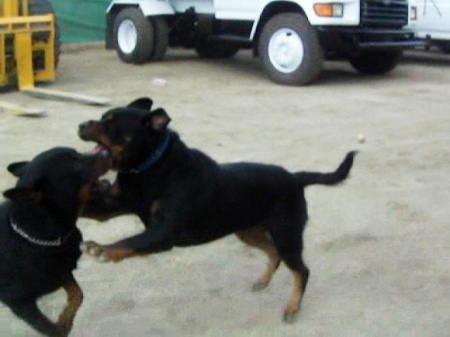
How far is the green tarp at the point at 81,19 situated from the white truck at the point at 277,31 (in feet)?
4.82

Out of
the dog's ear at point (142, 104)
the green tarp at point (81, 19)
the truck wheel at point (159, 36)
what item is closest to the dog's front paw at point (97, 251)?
the dog's ear at point (142, 104)

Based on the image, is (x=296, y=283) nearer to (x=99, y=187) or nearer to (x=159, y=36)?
(x=99, y=187)

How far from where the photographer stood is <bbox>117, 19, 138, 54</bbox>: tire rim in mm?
14407

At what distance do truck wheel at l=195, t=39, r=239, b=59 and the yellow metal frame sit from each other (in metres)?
3.80

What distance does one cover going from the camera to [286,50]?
12.2m

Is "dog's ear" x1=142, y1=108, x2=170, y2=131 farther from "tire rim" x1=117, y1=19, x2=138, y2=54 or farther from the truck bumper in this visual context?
"tire rim" x1=117, y1=19, x2=138, y2=54

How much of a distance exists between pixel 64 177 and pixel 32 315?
645 millimetres

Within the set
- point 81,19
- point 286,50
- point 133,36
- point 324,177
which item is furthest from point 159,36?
point 324,177

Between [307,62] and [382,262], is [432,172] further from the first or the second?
[307,62]

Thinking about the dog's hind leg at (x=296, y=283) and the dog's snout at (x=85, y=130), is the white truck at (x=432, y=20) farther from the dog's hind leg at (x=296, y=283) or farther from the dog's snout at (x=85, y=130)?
the dog's snout at (x=85, y=130)

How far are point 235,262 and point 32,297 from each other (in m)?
1.66

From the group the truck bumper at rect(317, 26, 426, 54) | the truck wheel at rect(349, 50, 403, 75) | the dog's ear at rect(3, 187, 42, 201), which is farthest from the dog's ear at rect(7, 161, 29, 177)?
the truck wheel at rect(349, 50, 403, 75)

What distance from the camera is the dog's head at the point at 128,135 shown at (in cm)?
409

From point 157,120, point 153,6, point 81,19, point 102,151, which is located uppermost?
point 153,6
